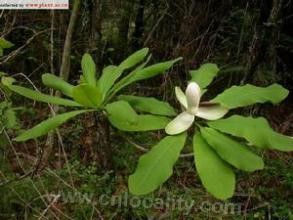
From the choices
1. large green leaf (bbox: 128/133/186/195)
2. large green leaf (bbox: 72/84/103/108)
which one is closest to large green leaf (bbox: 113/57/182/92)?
large green leaf (bbox: 72/84/103/108)

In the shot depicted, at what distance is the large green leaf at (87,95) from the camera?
3.98 feet

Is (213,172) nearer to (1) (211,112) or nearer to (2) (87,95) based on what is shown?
(1) (211,112)

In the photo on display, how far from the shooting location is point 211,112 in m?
1.27

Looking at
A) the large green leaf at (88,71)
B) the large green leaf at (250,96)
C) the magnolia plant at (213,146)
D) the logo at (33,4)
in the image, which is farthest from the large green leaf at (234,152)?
the logo at (33,4)

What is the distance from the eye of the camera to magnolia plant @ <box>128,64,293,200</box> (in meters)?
1.14

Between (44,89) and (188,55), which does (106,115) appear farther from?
(44,89)

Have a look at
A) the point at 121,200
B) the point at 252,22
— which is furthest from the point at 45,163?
the point at 252,22

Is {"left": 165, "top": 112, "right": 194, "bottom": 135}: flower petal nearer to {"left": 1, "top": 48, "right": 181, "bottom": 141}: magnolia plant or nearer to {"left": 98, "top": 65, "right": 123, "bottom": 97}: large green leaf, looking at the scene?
{"left": 1, "top": 48, "right": 181, "bottom": 141}: magnolia plant

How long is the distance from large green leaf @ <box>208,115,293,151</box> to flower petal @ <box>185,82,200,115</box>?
62 millimetres

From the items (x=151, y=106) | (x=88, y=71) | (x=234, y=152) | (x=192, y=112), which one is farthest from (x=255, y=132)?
(x=88, y=71)

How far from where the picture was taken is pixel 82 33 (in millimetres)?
3711

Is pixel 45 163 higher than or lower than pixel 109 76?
lower

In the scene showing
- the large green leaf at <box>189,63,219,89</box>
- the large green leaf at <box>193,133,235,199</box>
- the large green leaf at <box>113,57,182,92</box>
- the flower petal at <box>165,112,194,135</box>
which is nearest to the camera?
the large green leaf at <box>193,133,235,199</box>

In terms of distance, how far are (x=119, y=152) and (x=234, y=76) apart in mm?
1177
